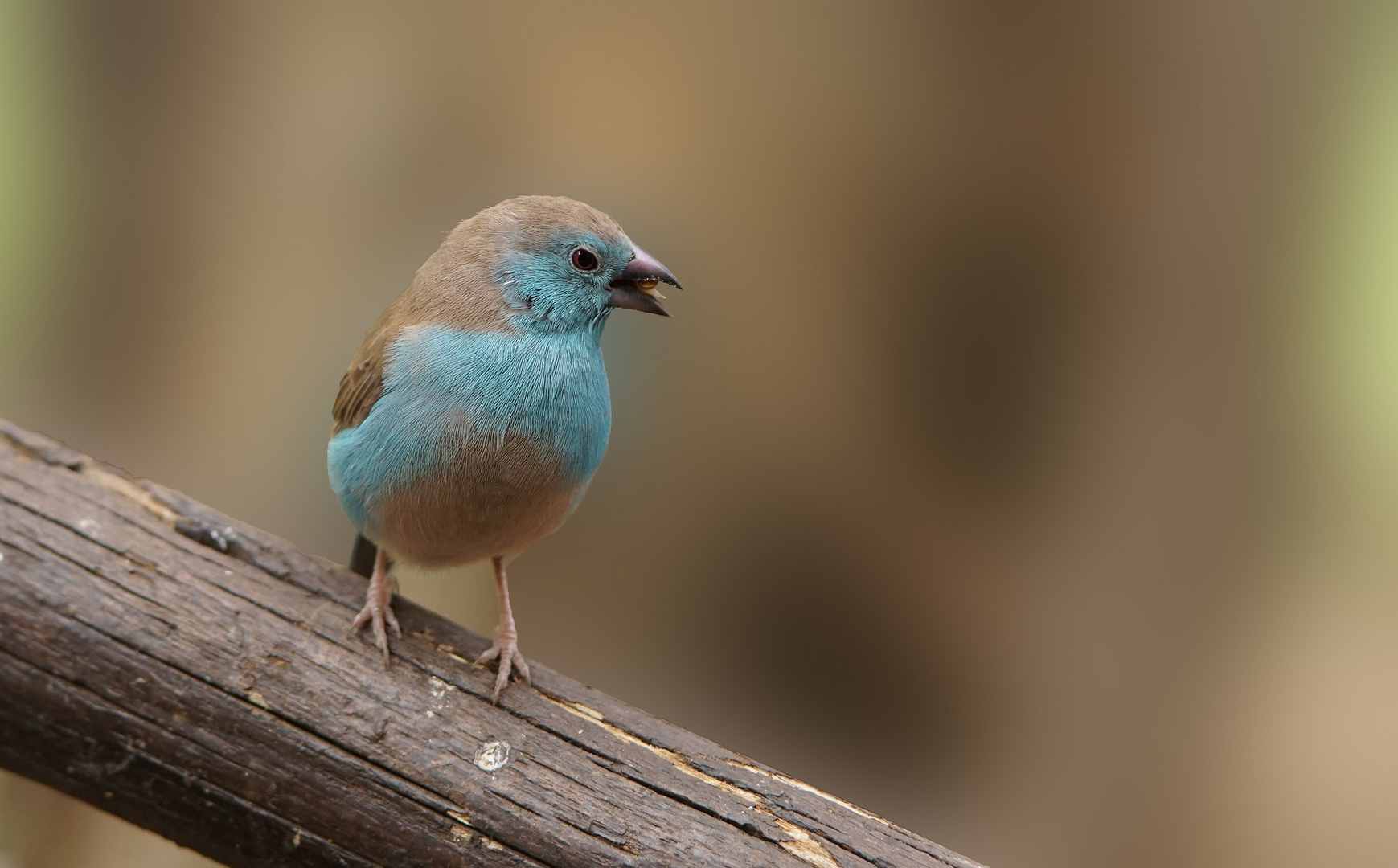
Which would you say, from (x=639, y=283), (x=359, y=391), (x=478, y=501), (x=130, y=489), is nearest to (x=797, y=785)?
(x=478, y=501)

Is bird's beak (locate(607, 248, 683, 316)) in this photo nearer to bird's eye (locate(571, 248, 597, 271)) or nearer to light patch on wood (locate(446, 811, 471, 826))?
bird's eye (locate(571, 248, 597, 271))

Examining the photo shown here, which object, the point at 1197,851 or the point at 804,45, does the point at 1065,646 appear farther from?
the point at 804,45

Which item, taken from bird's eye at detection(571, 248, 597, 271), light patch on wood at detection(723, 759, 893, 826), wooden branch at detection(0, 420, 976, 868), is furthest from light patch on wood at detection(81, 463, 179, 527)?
light patch on wood at detection(723, 759, 893, 826)

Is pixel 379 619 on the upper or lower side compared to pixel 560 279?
lower

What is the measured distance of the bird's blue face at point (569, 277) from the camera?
250 cm

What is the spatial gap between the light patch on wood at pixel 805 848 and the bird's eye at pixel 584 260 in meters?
1.45

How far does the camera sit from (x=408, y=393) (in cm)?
237

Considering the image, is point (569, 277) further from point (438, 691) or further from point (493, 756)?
point (493, 756)

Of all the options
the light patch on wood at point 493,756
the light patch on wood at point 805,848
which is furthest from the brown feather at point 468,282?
the light patch on wood at point 805,848

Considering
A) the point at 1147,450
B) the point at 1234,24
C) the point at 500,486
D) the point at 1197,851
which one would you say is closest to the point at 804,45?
the point at 1234,24

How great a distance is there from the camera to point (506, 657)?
239cm

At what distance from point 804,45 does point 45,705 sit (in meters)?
3.27

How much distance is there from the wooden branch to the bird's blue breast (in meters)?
0.34

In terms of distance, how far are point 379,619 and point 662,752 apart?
758 mm
